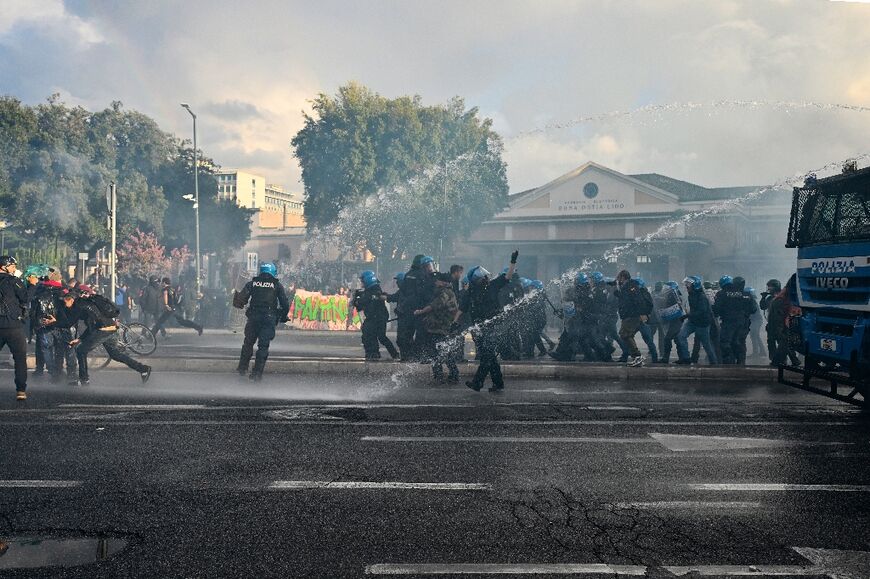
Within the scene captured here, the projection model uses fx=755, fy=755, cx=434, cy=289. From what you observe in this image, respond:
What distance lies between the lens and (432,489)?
539 centimetres

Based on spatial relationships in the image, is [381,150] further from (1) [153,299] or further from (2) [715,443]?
(2) [715,443]

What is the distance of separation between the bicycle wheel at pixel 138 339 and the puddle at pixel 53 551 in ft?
39.6

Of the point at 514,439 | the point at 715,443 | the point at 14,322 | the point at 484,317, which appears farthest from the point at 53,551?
the point at 484,317

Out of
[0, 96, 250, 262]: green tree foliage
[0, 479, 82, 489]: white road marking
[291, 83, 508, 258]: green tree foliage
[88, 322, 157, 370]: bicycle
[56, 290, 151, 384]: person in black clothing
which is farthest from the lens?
[291, 83, 508, 258]: green tree foliage

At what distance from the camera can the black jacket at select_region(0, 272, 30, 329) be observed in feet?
30.7

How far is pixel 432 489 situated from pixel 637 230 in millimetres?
38991

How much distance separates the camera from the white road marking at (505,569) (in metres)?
3.81

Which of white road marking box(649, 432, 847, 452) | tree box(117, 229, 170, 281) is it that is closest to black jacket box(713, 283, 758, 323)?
white road marking box(649, 432, 847, 452)

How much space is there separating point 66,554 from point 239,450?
256cm

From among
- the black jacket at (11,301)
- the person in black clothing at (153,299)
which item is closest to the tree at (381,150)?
the person in black clothing at (153,299)

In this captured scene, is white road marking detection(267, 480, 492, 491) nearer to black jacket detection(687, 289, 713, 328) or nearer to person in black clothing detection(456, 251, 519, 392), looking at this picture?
person in black clothing detection(456, 251, 519, 392)

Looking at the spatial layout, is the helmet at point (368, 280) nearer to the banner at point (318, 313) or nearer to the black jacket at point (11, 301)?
the black jacket at point (11, 301)

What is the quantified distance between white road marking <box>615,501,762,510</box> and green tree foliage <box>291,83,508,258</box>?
34.3 metres

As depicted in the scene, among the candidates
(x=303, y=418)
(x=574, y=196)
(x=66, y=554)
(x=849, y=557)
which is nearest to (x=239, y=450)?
(x=303, y=418)
